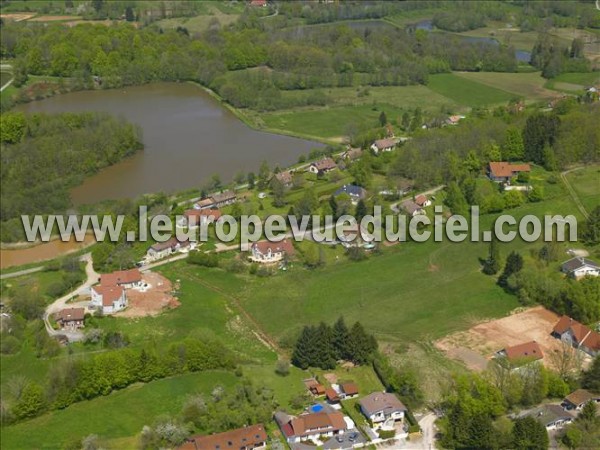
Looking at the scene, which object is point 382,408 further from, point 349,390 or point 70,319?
point 70,319

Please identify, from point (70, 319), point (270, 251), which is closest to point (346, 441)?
point (70, 319)

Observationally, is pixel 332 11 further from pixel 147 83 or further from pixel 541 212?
pixel 541 212

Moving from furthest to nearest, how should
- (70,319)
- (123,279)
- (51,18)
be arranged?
(51,18), (123,279), (70,319)

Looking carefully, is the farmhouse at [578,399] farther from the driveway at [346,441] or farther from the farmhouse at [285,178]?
the farmhouse at [285,178]

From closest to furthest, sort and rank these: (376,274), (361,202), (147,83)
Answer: (376,274), (361,202), (147,83)

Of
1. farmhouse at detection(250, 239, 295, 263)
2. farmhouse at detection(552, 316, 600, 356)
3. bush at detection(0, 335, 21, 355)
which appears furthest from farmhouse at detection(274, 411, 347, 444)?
farmhouse at detection(250, 239, 295, 263)

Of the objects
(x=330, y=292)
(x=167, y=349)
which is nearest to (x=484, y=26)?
(x=330, y=292)
